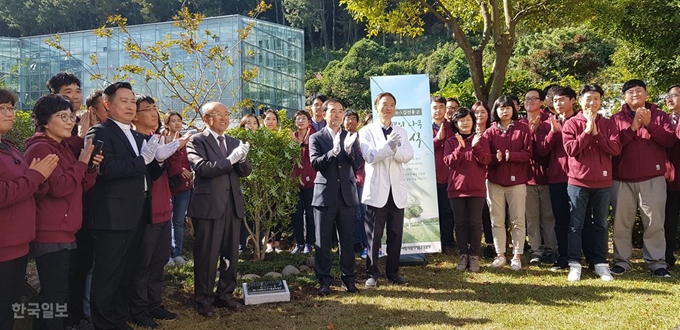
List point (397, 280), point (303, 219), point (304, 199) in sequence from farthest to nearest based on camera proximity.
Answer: point (303, 219), point (304, 199), point (397, 280)

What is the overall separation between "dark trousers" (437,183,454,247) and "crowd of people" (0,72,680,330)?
0.02 metres

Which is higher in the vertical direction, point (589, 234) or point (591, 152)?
point (591, 152)

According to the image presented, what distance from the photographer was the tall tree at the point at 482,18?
9.12 metres

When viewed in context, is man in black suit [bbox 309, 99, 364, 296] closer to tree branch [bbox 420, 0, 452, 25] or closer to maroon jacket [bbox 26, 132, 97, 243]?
maroon jacket [bbox 26, 132, 97, 243]

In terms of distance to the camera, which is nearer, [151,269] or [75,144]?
[75,144]

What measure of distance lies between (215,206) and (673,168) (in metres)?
5.07

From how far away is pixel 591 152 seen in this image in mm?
5359

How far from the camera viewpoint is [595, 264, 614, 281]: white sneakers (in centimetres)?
523

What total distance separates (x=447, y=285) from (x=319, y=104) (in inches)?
147

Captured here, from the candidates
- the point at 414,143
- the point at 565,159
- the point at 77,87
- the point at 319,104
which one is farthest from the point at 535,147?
the point at 77,87

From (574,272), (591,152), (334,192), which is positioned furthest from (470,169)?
(334,192)

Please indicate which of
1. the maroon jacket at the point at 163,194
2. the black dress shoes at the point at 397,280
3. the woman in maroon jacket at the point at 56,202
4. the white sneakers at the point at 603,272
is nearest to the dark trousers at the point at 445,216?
the black dress shoes at the point at 397,280

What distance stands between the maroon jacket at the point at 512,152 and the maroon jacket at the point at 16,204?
4695 mm

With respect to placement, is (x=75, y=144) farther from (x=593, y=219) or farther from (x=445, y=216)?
A: (x=593, y=219)
